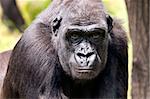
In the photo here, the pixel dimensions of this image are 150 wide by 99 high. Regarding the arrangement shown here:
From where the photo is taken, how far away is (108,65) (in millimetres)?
7133

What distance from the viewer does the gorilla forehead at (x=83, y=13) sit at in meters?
6.58

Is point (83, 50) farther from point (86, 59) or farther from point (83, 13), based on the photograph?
point (83, 13)

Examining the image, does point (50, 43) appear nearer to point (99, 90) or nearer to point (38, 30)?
point (38, 30)

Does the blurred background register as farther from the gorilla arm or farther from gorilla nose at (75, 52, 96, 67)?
gorilla nose at (75, 52, 96, 67)

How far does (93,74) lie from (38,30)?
0.80 m

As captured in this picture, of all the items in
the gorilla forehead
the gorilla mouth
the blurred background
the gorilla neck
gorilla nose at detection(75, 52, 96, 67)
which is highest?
the blurred background

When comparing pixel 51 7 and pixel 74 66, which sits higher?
pixel 51 7

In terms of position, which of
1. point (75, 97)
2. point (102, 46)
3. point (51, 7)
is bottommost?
point (75, 97)

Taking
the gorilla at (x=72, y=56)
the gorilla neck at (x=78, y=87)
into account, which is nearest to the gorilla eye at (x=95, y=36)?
the gorilla at (x=72, y=56)

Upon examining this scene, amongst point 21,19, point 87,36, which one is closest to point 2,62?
point 87,36

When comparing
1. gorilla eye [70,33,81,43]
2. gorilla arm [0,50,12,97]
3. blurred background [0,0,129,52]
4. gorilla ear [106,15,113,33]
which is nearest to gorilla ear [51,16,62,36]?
gorilla eye [70,33,81,43]

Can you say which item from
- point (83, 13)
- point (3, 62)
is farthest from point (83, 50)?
point (3, 62)

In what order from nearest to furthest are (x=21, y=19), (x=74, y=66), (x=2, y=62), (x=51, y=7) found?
(x=74, y=66) < (x=51, y=7) < (x=2, y=62) < (x=21, y=19)

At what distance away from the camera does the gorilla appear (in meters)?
6.59
